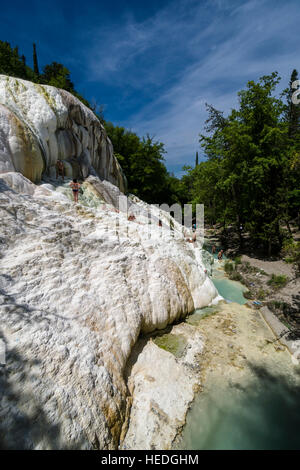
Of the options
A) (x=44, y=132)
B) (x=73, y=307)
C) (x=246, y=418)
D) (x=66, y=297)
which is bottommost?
(x=246, y=418)

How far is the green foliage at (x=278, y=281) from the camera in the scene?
9.34 meters

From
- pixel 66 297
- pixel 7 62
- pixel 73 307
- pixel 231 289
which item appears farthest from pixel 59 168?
pixel 7 62

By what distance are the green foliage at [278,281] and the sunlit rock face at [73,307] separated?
4210 mm

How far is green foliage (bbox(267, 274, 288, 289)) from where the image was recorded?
934cm

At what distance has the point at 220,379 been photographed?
174 inches

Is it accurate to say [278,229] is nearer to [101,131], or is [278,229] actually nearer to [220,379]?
[220,379]

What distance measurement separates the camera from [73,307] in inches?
158

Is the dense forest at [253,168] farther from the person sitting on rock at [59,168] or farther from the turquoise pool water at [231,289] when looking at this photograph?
the person sitting on rock at [59,168]

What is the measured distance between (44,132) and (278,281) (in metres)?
13.9

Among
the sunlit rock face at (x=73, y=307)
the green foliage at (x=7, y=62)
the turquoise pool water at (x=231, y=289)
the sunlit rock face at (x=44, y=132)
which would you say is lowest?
the turquoise pool water at (x=231, y=289)

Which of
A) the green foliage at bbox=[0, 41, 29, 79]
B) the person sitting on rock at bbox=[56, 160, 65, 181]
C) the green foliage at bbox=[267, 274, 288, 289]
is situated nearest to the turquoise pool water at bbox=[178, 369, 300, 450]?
the green foliage at bbox=[267, 274, 288, 289]

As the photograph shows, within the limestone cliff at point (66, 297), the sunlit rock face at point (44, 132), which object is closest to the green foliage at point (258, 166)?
the limestone cliff at point (66, 297)

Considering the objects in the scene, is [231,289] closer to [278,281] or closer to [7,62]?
[278,281]
